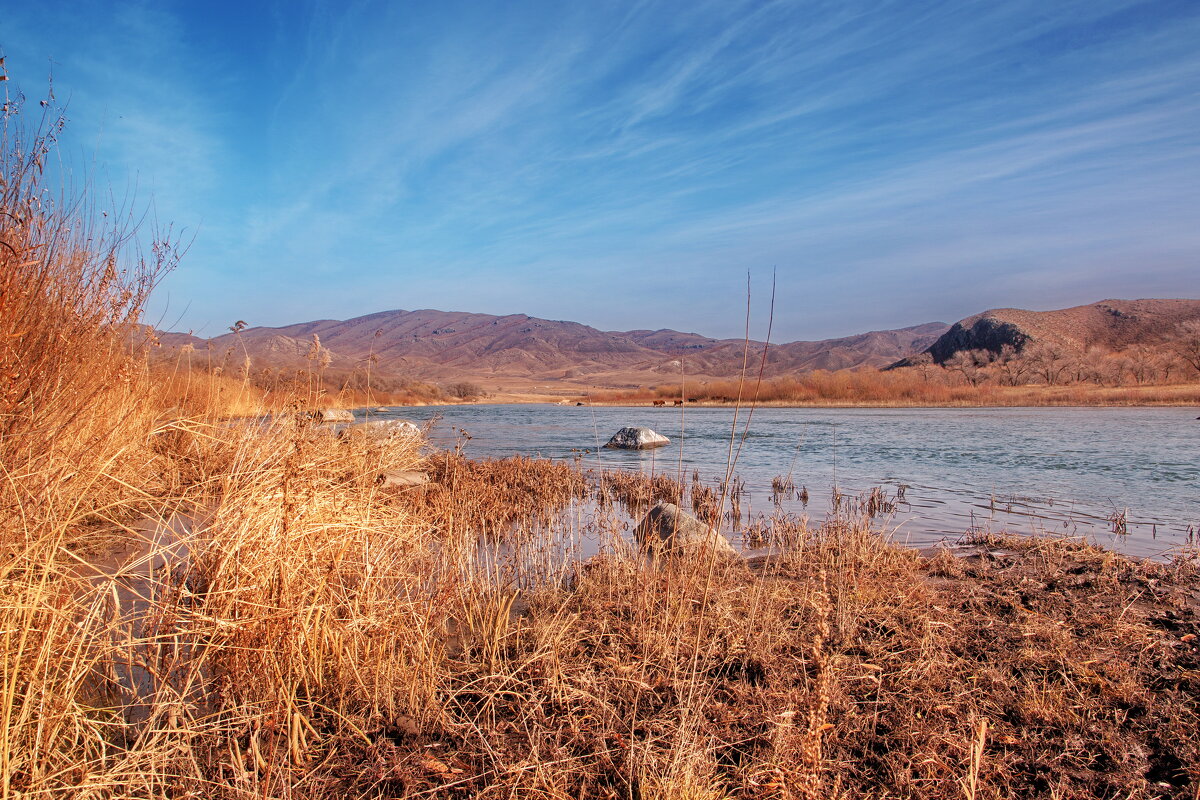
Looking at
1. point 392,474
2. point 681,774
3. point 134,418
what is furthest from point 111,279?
point 681,774

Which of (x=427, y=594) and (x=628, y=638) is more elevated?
(x=427, y=594)

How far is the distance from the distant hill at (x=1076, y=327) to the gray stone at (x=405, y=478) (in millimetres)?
70693

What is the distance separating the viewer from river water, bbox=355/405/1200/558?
26.3 feet

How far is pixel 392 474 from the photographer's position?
30.9 feet

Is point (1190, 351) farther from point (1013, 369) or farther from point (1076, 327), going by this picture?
point (1076, 327)

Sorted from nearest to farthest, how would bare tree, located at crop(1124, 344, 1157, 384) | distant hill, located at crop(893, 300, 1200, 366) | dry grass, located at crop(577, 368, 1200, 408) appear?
dry grass, located at crop(577, 368, 1200, 408), bare tree, located at crop(1124, 344, 1157, 384), distant hill, located at crop(893, 300, 1200, 366)

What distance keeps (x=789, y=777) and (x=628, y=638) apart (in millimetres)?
1503

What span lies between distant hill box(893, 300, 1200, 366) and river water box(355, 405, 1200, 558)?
162 feet

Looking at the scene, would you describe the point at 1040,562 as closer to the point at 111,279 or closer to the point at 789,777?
the point at 789,777

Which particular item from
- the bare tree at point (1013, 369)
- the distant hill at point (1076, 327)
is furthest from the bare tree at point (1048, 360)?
the distant hill at point (1076, 327)

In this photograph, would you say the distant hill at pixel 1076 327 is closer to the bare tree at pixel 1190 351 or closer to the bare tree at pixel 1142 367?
the bare tree at pixel 1190 351

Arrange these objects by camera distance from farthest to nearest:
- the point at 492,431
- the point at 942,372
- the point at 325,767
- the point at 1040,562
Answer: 1. the point at 942,372
2. the point at 492,431
3. the point at 1040,562
4. the point at 325,767

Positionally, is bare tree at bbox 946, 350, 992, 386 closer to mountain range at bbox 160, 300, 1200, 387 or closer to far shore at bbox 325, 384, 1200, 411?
far shore at bbox 325, 384, 1200, 411

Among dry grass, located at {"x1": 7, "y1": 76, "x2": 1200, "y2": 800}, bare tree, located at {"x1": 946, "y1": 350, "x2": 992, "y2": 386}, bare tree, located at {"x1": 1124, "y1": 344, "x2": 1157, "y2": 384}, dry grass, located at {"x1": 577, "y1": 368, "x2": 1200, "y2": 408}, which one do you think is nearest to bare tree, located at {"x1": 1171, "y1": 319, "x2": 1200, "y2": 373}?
bare tree, located at {"x1": 1124, "y1": 344, "x2": 1157, "y2": 384}
